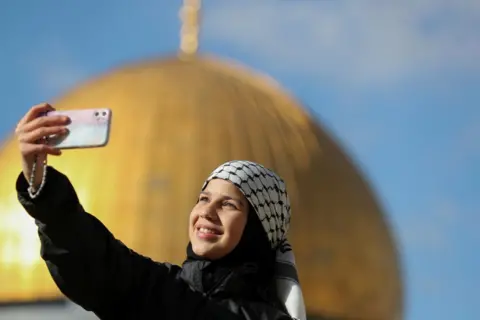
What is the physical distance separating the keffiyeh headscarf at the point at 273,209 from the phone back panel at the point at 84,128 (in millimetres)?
402

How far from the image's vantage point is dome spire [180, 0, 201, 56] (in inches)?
837

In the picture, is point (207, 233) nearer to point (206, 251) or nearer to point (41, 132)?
point (206, 251)

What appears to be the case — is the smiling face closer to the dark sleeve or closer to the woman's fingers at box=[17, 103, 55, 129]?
the dark sleeve

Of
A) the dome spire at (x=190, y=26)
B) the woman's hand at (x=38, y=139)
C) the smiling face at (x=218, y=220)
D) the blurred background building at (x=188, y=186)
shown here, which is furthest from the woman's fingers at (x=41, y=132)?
the dome spire at (x=190, y=26)

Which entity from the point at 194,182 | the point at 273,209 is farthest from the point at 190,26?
the point at 273,209

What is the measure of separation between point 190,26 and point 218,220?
19008 millimetres

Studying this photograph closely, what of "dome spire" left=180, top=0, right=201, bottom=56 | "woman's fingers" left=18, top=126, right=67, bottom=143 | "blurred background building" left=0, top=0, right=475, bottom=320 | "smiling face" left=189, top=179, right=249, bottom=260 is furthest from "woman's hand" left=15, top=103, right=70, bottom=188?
"dome spire" left=180, top=0, right=201, bottom=56

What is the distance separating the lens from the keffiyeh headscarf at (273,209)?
3119 mm

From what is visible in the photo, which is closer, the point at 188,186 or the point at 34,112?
the point at 34,112

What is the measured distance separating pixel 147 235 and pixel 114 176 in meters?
0.97

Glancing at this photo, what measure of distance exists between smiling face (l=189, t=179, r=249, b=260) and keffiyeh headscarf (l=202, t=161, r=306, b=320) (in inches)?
0.9

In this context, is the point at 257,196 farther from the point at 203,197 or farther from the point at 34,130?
the point at 34,130

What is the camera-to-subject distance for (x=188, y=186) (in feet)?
53.7

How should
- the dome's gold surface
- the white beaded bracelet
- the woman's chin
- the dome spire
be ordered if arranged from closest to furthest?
the white beaded bracelet, the woman's chin, the dome's gold surface, the dome spire
